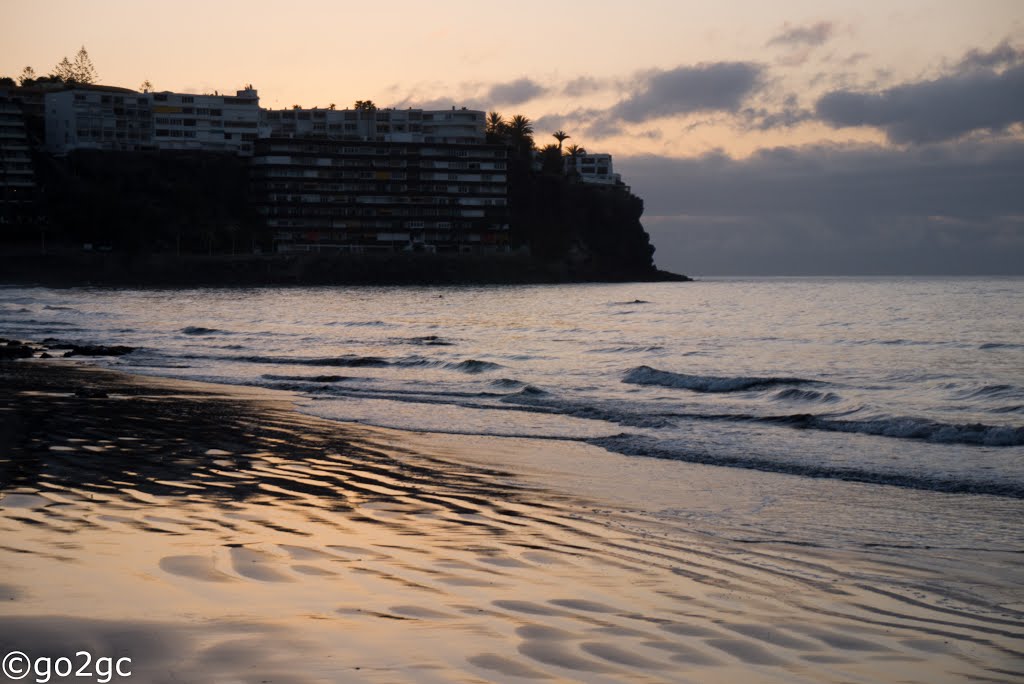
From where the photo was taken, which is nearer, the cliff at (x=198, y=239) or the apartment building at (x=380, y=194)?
the cliff at (x=198, y=239)

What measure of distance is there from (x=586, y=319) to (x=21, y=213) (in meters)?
105

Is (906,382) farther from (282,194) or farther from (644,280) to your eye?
(644,280)

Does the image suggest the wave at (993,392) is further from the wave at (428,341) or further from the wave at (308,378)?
the wave at (428,341)

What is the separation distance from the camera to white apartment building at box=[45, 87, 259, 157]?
152125 mm

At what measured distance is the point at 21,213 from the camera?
13512 cm

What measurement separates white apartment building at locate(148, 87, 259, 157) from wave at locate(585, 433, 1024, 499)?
511 ft

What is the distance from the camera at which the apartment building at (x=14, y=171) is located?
13412 cm

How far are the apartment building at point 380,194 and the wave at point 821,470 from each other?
143531 mm

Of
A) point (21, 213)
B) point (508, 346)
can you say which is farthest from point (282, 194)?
point (508, 346)

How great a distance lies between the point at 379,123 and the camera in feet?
575

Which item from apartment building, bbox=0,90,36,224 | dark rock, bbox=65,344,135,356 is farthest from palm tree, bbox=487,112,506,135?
dark rock, bbox=65,344,135,356

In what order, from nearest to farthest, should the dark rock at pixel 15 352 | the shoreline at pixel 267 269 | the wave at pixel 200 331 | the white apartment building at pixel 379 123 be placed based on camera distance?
the dark rock at pixel 15 352 < the wave at pixel 200 331 < the shoreline at pixel 267 269 < the white apartment building at pixel 379 123

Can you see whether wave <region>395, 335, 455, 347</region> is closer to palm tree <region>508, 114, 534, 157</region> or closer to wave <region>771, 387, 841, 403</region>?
wave <region>771, 387, 841, 403</region>

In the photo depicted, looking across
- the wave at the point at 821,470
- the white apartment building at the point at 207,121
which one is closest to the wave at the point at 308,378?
the wave at the point at 821,470
